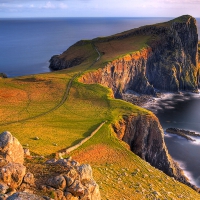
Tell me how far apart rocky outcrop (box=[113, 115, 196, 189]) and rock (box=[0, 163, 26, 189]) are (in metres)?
38.4

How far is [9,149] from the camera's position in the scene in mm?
25125

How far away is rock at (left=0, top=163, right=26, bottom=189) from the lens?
20.3 metres

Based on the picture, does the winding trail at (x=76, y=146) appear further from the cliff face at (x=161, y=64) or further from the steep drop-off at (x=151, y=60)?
the cliff face at (x=161, y=64)

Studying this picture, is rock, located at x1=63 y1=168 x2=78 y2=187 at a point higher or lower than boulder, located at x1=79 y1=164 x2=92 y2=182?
higher

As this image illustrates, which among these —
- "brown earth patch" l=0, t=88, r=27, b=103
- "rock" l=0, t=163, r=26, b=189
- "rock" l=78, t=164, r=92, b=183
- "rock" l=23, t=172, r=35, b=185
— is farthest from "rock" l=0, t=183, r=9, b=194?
"brown earth patch" l=0, t=88, r=27, b=103

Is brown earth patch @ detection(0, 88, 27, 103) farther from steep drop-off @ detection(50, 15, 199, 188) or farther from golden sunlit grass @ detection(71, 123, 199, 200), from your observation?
golden sunlit grass @ detection(71, 123, 199, 200)

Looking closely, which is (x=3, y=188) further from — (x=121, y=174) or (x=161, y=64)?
(x=161, y=64)

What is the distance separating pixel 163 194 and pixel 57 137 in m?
22.2

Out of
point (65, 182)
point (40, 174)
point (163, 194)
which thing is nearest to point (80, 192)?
point (65, 182)

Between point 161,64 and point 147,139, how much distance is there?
271 feet

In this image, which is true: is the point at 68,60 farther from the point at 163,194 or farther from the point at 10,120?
the point at 163,194

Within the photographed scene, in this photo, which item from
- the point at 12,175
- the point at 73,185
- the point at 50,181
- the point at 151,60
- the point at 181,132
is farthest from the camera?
the point at 151,60

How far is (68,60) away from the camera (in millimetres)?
143250

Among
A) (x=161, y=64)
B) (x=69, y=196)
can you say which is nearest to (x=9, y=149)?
(x=69, y=196)
